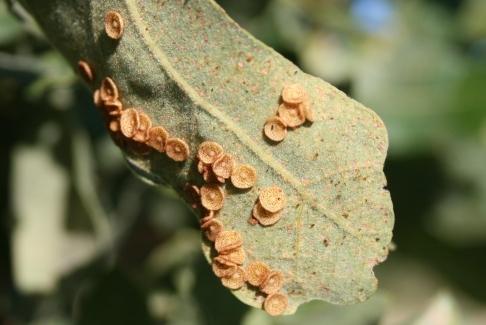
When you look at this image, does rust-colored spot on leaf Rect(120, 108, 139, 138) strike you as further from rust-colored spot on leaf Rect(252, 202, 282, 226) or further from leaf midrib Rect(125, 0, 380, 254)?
rust-colored spot on leaf Rect(252, 202, 282, 226)

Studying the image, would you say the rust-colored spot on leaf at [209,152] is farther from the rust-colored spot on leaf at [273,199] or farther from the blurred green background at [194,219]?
the blurred green background at [194,219]

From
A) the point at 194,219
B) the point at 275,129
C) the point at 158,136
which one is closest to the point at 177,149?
the point at 158,136

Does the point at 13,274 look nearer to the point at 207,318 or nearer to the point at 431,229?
the point at 207,318

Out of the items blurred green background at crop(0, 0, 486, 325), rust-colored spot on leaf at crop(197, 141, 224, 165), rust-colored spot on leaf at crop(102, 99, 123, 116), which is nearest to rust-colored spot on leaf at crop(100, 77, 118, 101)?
rust-colored spot on leaf at crop(102, 99, 123, 116)

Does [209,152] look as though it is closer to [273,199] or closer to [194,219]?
[273,199]

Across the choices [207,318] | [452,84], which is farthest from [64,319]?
[452,84]
